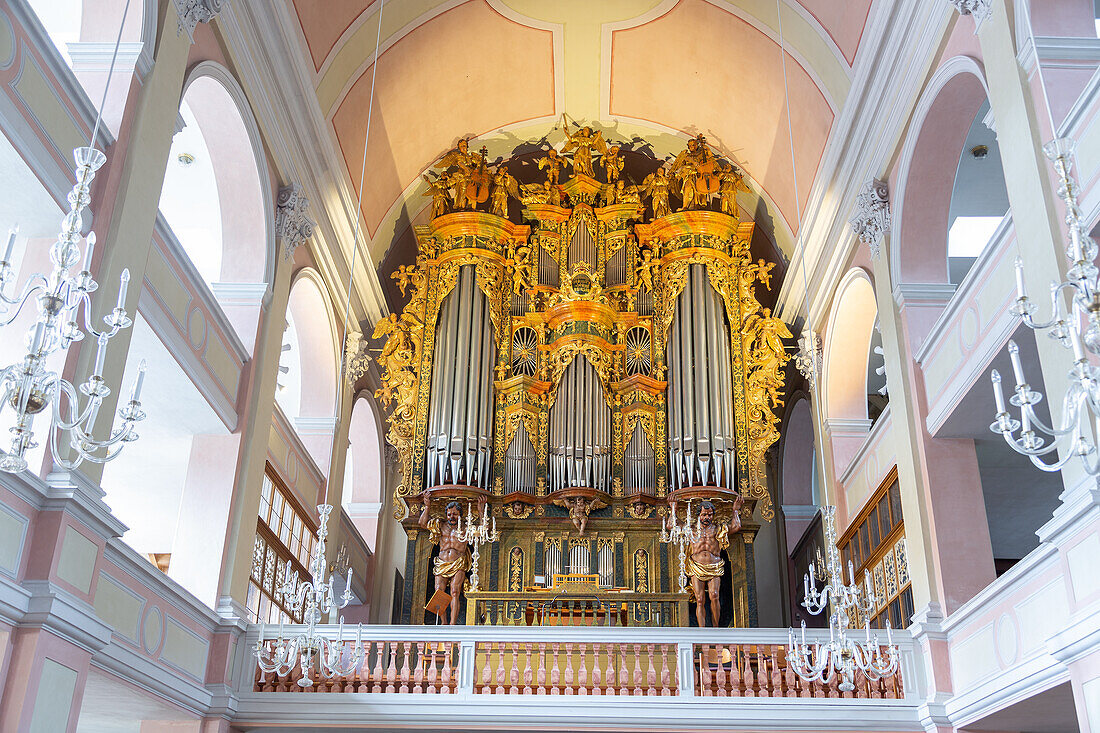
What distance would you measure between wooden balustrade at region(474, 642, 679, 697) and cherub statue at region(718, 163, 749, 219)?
649 centimetres

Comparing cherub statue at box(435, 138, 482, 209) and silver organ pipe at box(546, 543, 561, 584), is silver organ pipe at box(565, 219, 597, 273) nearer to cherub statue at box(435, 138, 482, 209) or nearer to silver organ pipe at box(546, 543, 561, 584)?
cherub statue at box(435, 138, 482, 209)

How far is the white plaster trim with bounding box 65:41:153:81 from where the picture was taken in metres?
7.39

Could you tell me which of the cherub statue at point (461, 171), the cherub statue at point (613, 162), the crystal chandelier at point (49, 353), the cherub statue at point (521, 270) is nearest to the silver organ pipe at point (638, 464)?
the cherub statue at point (521, 270)

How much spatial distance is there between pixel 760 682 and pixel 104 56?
7408 mm

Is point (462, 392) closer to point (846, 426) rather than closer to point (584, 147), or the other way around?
point (584, 147)

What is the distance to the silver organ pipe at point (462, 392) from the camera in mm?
12133

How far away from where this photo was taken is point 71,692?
618cm

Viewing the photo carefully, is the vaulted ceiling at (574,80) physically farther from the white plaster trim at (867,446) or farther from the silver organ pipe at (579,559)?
the silver organ pipe at (579,559)

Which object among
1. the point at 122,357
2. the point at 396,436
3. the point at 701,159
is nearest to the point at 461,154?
the point at 701,159

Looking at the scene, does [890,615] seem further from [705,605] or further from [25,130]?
[25,130]

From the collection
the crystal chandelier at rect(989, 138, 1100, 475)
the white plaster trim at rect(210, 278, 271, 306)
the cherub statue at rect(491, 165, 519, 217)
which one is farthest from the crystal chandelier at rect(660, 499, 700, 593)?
the crystal chandelier at rect(989, 138, 1100, 475)

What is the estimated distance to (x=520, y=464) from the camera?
12367 mm

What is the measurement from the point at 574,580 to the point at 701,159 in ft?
19.5

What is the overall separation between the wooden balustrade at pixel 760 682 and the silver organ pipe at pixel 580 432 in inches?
125
